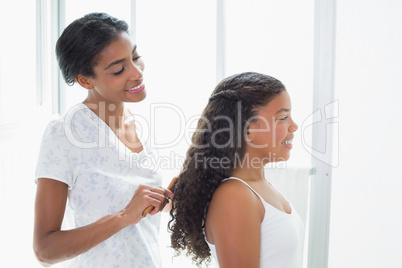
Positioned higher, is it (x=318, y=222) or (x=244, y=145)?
(x=244, y=145)

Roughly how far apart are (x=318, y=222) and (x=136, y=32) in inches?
41.1

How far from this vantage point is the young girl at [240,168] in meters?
0.93

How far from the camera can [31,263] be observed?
5.02ft

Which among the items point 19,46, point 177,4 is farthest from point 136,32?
point 19,46

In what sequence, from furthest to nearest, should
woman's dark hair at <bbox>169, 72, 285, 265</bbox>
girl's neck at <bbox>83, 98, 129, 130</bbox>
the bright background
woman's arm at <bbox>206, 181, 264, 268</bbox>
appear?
the bright background < girl's neck at <bbox>83, 98, 129, 130</bbox> < woman's dark hair at <bbox>169, 72, 285, 265</bbox> < woman's arm at <bbox>206, 181, 264, 268</bbox>

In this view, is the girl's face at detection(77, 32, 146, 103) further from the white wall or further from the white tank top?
the white wall

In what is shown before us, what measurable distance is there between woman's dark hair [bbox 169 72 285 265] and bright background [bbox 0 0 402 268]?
64cm

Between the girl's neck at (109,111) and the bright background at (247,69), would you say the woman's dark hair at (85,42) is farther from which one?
the bright background at (247,69)

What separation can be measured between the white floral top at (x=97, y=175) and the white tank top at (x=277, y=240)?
8.1 inches

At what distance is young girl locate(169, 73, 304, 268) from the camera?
36.8 inches

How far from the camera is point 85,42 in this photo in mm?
992

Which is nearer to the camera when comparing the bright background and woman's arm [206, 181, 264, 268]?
woman's arm [206, 181, 264, 268]

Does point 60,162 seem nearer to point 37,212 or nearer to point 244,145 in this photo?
point 37,212

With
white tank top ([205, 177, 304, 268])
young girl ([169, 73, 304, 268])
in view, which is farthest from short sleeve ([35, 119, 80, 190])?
white tank top ([205, 177, 304, 268])
